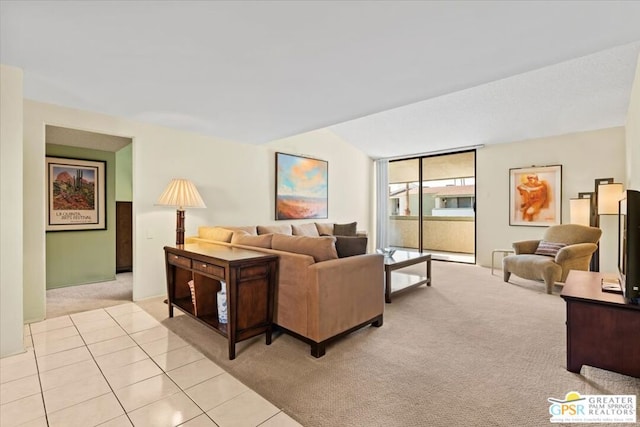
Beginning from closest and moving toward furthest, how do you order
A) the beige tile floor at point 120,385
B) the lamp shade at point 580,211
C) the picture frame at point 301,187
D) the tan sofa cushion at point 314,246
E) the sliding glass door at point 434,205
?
the beige tile floor at point 120,385 → the tan sofa cushion at point 314,246 → the lamp shade at point 580,211 → the picture frame at point 301,187 → the sliding glass door at point 434,205

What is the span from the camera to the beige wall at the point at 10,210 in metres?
2.31

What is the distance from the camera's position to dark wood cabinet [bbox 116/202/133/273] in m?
5.34

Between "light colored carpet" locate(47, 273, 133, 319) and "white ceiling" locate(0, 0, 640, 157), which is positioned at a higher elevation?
"white ceiling" locate(0, 0, 640, 157)

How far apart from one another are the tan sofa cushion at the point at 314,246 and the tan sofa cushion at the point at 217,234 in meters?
0.90

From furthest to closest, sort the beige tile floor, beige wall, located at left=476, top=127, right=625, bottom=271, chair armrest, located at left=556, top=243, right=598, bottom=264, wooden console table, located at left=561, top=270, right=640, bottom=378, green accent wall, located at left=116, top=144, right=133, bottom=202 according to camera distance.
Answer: green accent wall, located at left=116, top=144, right=133, bottom=202
beige wall, located at left=476, top=127, right=625, bottom=271
chair armrest, located at left=556, top=243, right=598, bottom=264
wooden console table, located at left=561, top=270, right=640, bottom=378
the beige tile floor

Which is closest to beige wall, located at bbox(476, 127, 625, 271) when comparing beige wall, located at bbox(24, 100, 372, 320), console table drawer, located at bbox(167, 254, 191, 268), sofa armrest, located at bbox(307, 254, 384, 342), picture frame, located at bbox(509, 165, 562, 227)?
picture frame, located at bbox(509, 165, 562, 227)

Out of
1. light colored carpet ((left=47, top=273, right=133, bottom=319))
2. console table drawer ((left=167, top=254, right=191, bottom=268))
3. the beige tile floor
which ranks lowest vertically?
Result: the beige tile floor

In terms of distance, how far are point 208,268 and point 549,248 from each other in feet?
15.2

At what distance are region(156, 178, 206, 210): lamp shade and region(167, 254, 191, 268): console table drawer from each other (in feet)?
2.10

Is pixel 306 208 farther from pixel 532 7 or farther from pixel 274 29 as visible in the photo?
pixel 532 7

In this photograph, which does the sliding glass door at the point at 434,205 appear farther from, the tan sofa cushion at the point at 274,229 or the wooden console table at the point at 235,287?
the wooden console table at the point at 235,287

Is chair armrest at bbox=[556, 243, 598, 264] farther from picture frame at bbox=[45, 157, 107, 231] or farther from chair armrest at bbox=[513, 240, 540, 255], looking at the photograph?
picture frame at bbox=[45, 157, 107, 231]

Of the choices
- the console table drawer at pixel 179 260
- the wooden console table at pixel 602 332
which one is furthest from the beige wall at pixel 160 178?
the wooden console table at pixel 602 332

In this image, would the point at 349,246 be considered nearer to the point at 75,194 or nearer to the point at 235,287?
the point at 235,287
